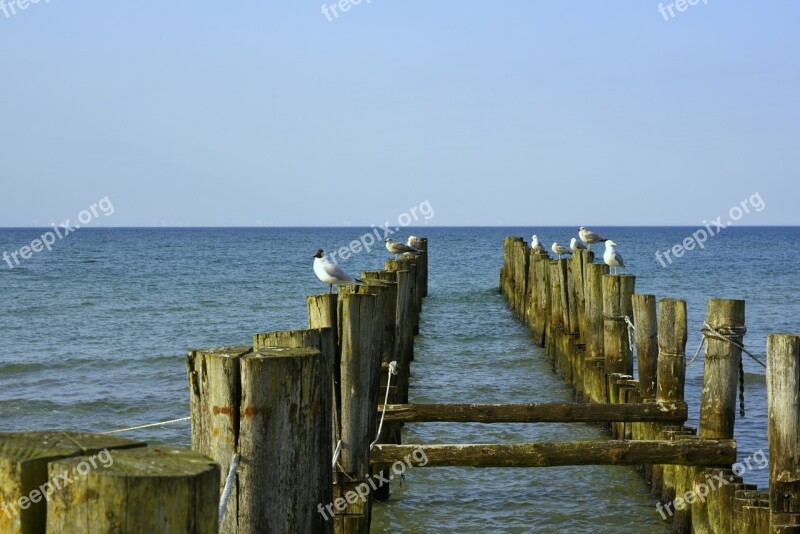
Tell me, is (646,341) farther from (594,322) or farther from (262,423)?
(262,423)

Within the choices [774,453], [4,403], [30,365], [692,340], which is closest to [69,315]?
[30,365]

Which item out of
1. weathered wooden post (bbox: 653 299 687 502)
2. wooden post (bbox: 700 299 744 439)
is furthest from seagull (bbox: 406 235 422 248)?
wooden post (bbox: 700 299 744 439)

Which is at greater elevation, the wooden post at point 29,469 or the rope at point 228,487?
the wooden post at point 29,469

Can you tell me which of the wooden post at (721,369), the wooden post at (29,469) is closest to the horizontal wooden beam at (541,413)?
the wooden post at (721,369)

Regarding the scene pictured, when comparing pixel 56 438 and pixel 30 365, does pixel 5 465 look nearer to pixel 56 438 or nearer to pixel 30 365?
pixel 56 438

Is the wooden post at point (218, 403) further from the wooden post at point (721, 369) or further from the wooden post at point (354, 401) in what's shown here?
the wooden post at point (721, 369)

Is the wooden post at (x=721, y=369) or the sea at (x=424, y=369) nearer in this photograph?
the wooden post at (x=721, y=369)

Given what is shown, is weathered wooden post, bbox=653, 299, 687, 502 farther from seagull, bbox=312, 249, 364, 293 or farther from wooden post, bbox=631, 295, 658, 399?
seagull, bbox=312, 249, 364, 293

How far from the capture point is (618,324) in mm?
9328

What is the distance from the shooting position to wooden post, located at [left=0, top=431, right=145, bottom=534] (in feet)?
6.58

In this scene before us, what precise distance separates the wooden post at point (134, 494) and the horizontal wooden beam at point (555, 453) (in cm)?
429

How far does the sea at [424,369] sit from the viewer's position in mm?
7664

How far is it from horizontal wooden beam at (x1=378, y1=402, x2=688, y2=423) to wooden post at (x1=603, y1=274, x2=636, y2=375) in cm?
161

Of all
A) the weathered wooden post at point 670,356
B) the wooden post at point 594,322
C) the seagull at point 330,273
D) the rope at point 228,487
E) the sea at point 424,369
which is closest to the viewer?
the rope at point 228,487
